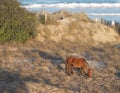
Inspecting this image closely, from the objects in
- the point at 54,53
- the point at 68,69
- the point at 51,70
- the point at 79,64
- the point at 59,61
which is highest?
the point at 79,64

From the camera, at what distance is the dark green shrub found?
23391mm

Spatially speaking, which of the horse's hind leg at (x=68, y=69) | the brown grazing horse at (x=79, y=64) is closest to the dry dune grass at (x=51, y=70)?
the horse's hind leg at (x=68, y=69)

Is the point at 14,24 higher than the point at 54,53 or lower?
higher

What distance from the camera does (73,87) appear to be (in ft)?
46.9

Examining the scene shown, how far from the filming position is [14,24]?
23.7m

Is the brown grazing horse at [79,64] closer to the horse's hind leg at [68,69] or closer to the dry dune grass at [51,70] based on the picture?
the horse's hind leg at [68,69]

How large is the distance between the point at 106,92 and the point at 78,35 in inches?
519

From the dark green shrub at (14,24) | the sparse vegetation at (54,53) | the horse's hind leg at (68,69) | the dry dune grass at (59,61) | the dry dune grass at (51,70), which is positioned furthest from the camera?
the dark green shrub at (14,24)

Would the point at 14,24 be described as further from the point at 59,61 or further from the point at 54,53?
the point at 59,61

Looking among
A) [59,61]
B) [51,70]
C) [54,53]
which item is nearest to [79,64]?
[51,70]

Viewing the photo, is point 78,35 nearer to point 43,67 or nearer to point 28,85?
point 43,67

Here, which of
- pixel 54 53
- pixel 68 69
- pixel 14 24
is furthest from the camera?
pixel 14 24

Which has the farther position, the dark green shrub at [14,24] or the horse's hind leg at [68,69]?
the dark green shrub at [14,24]

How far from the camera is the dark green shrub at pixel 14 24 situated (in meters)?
23.4
